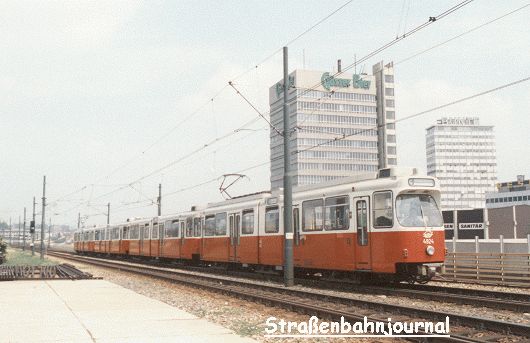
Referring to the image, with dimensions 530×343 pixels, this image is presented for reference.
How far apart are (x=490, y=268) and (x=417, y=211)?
5841 millimetres

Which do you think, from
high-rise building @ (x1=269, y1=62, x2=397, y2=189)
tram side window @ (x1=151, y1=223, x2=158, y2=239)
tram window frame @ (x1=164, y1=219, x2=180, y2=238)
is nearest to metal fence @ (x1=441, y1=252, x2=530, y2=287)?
tram window frame @ (x1=164, y1=219, x2=180, y2=238)

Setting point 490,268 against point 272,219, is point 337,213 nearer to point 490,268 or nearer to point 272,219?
point 272,219

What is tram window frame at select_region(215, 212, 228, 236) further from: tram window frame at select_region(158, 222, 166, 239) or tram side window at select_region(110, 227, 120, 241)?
tram side window at select_region(110, 227, 120, 241)

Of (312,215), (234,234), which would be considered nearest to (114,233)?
(234,234)

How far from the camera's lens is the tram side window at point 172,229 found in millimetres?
33281

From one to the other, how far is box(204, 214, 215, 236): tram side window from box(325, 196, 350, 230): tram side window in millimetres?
10766

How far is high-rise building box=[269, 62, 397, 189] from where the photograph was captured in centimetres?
14750

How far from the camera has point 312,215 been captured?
61.4 feet

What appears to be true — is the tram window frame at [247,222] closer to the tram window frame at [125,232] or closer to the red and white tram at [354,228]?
the red and white tram at [354,228]

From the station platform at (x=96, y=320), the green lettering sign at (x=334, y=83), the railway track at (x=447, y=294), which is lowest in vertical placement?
the station platform at (x=96, y=320)

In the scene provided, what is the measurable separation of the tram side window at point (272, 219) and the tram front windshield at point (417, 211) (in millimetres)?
6247

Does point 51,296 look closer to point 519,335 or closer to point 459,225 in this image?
point 519,335

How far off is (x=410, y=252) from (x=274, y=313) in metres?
4.75

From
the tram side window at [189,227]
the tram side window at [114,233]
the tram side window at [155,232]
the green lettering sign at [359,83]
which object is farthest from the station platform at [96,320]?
the green lettering sign at [359,83]
